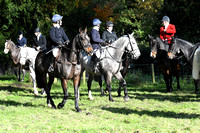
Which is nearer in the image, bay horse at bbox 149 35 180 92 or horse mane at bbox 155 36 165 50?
bay horse at bbox 149 35 180 92

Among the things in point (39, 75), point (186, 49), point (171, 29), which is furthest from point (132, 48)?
point (39, 75)

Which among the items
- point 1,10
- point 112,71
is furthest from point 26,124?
point 1,10

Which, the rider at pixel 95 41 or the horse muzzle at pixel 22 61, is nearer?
the rider at pixel 95 41

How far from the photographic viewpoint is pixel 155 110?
8.64 m

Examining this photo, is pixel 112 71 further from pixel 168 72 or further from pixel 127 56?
pixel 168 72

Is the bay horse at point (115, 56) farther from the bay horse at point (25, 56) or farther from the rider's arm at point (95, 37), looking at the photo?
the bay horse at point (25, 56)

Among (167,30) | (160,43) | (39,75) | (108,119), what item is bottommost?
(108,119)

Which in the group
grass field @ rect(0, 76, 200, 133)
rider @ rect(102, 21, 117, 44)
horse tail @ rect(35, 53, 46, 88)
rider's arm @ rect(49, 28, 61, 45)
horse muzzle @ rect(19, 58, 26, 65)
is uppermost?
rider @ rect(102, 21, 117, 44)

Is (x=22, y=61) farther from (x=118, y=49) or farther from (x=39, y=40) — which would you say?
(x=118, y=49)

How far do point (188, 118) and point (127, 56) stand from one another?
16.0 feet

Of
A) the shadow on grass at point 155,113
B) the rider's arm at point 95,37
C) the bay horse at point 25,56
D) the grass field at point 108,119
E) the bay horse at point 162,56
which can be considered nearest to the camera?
the grass field at point 108,119

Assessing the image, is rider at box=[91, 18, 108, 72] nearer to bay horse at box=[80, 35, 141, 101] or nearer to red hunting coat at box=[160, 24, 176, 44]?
bay horse at box=[80, 35, 141, 101]

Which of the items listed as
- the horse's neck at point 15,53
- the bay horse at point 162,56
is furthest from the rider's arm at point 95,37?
the horse's neck at point 15,53

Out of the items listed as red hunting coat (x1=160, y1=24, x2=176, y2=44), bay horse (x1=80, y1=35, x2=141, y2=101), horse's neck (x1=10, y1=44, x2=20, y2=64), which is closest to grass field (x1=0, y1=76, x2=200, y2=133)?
bay horse (x1=80, y1=35, x2=141, y2=101)
